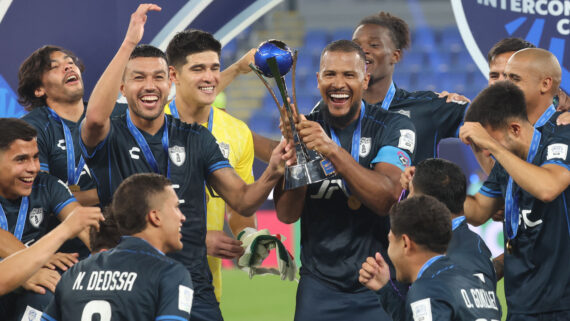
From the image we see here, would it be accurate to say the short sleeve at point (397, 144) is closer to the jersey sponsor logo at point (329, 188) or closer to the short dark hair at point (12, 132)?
the jersey sponsor logo at point (329, 188)

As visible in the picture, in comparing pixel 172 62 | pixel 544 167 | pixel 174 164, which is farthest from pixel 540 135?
pixel 172 62

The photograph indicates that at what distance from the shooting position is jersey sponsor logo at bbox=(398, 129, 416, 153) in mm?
4309

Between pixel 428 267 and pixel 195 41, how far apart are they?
219cm

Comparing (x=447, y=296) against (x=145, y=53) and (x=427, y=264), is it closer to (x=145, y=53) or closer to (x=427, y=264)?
(x=427, y=264)

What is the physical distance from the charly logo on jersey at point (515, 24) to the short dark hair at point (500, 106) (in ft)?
6.67

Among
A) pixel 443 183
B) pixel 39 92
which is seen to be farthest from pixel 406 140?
pixel 39 92

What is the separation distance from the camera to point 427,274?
3326mm

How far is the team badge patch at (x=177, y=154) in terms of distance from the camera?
4.20 m

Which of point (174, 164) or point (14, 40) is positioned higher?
point (14, 40)

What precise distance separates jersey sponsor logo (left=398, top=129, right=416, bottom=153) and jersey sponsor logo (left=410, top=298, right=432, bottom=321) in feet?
4.19

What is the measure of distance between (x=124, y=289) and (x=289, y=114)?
4.10 ft

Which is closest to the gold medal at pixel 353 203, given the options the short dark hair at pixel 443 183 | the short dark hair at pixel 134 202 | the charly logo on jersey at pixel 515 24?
the short dark hair at pixel 443 183

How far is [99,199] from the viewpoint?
13.9 ft

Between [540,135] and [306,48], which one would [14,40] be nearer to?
[540,135]
